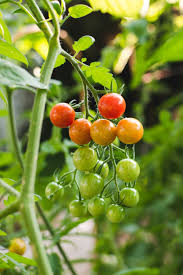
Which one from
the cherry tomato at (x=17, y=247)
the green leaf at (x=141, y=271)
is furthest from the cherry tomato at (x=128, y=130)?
the green leaf at (x=141, y=271)

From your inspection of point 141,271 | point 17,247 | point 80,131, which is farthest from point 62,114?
point 141,271

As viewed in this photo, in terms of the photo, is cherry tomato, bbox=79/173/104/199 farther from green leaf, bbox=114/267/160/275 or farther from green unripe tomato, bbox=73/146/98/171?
green leaf, bbox=114/267/160/275

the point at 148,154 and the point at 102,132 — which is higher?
the point at 148,154

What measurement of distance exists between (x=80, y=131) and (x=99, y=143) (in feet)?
0.09

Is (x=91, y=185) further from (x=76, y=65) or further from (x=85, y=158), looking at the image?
(x=76, y=65)

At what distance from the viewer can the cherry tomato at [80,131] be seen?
0.34 metres

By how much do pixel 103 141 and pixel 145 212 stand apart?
3.99 ft

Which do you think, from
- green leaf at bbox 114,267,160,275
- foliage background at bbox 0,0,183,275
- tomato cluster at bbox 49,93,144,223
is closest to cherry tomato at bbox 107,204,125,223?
tomato cluster at bbox 49,93,144,223

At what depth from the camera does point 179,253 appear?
127 cm

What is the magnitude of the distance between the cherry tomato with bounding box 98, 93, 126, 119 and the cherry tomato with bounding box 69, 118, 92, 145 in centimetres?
2

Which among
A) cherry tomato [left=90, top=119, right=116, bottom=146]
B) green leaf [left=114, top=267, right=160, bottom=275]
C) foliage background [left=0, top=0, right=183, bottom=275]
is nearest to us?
cherry tomato [left=90, top=119, right=116, bottom=146]

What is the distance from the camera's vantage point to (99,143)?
12.9 inches

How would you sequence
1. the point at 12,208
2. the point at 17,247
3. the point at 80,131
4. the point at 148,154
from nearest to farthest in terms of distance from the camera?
1. the point at 12,208
2. the point at 80,131
3. the point at 17,247
4. the point at 148,154

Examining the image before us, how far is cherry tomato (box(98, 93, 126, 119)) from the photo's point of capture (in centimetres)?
33
